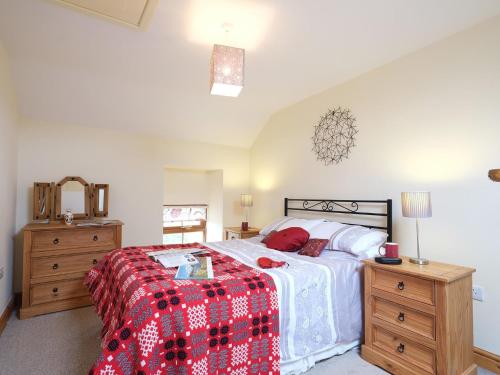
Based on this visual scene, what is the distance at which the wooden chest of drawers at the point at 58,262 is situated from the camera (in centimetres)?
262

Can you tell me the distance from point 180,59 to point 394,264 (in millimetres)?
2456

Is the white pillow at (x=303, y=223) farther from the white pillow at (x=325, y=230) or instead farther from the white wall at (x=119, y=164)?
the white wall at (x=119, y=164)

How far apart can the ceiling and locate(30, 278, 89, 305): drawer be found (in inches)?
70.8

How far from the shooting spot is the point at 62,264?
9.14ft

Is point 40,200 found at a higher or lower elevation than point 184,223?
higher

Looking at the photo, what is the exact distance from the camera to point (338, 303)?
2.00 meters

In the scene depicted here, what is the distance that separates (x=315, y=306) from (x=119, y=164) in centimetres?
290

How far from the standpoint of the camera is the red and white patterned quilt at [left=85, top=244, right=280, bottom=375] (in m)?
1.27

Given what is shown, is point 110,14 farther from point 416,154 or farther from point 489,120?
point 489,120

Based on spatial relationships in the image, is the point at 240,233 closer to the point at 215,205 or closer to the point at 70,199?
the point at 215,205

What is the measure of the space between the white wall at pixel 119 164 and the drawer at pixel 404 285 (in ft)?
8.97

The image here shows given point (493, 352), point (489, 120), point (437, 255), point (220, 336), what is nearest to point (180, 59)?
point (220, 336)

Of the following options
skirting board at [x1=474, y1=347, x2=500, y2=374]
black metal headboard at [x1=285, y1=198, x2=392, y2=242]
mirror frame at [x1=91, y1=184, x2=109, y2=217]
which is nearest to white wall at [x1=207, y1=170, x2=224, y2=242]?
black metal headboard at [x1=285, y1=198, x2=392, y2=242]

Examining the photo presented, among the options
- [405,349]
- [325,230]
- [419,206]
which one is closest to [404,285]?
[405,349]
